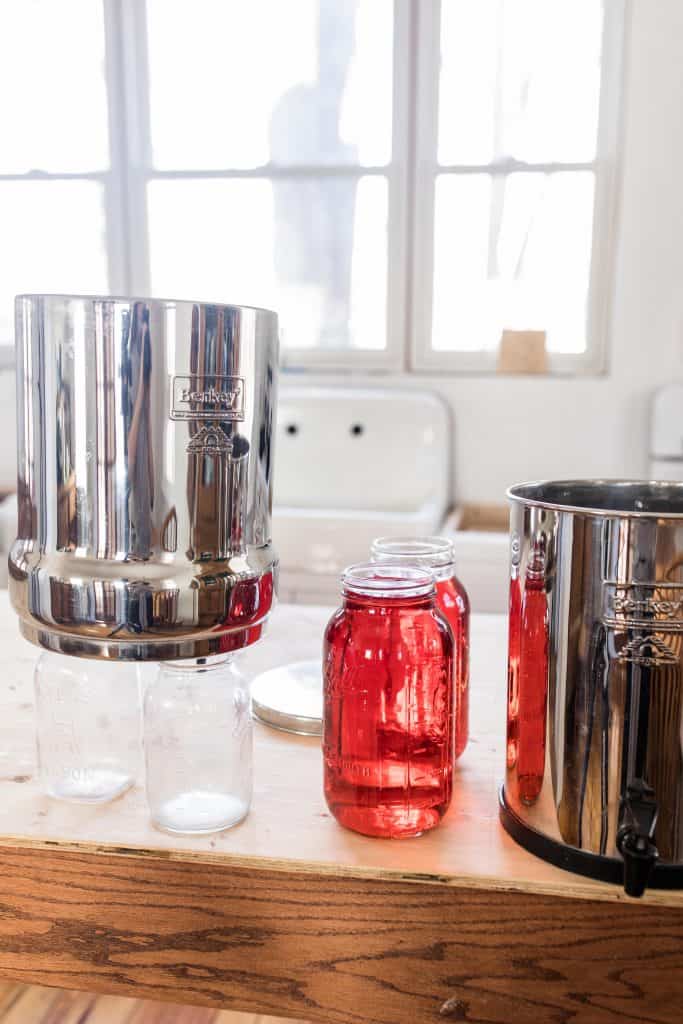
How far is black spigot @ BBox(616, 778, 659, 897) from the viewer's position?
522mm

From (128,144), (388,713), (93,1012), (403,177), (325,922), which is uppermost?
(128,144)

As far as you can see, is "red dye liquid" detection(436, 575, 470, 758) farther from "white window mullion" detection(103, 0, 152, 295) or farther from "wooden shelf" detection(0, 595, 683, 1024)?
"white window mullion" detection(103, 0, 152, 295)

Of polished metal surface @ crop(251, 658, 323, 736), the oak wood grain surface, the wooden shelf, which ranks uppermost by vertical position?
polished metal surface @ crop(251, 658, 323, 736)

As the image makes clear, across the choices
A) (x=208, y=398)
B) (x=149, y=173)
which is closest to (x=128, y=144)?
(x=149, y=173)

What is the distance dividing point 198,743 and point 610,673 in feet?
0.94

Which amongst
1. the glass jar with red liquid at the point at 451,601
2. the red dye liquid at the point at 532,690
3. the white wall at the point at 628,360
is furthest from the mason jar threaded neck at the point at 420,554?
the white wall at the point at 628,360

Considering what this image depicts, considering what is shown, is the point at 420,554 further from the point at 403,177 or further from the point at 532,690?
the point at 403,177

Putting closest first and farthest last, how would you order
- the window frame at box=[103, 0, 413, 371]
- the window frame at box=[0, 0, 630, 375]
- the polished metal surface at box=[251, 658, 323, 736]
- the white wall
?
the polished metal surface at box=[251, 658, 323, 736]
the white wall
the window frame at box=[0, 0, 630, 375]
the window frame at box=[103, 0, 413, 371]

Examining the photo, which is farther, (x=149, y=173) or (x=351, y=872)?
(x=149, y=173)

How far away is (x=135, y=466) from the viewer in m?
0.55

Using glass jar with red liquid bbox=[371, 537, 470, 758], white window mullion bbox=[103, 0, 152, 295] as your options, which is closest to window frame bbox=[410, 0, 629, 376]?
white window mullion bbox=[103, 0, 152, 295]

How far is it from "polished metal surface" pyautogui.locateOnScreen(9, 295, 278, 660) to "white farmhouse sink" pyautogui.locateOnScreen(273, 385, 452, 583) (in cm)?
203

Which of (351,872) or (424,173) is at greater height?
(424,173)

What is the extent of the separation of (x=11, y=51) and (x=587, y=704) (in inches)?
125
